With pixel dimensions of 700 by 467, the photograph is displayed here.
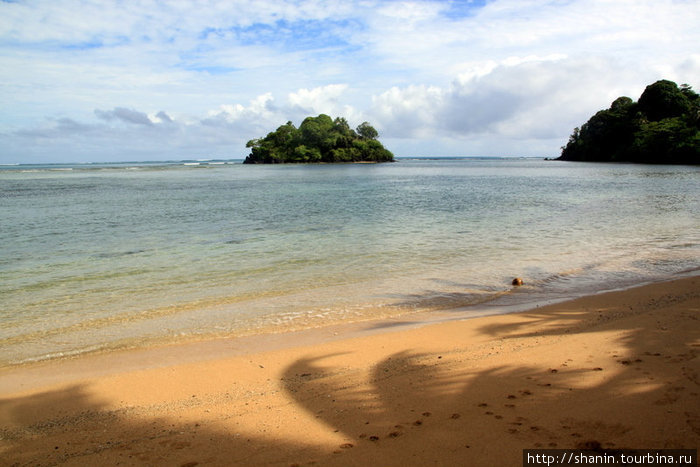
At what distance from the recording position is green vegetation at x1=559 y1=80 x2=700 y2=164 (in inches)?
3238

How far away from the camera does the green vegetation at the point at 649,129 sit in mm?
82250

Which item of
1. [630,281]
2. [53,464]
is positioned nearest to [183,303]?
[53,464]

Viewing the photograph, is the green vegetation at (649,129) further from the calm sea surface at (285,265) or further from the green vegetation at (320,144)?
the calm sea surface at (285,265)

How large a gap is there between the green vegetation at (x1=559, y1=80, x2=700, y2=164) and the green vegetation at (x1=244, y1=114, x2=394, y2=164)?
63.8 metres

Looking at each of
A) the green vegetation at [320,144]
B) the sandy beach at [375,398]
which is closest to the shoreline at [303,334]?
the sandy beach at [375,398]

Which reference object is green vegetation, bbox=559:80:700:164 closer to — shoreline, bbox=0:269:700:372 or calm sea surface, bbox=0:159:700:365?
calm sea surface, bbox=0:159:700:365

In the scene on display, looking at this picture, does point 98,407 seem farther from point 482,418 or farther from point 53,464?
point 482,418

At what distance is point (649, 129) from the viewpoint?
304 feet

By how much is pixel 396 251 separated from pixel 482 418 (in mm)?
9742

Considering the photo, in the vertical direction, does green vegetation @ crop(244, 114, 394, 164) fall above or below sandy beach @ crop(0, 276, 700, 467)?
above

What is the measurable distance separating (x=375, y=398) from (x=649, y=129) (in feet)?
362

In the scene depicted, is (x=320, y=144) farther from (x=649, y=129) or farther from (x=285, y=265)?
(x=285, y=265)

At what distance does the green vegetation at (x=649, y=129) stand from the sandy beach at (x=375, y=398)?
3687 inches

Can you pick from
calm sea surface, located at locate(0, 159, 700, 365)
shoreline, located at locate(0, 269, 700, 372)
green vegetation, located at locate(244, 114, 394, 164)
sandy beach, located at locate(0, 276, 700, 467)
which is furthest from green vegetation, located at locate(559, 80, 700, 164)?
sandy beach, located at locate(0, 276, 700, 467)
